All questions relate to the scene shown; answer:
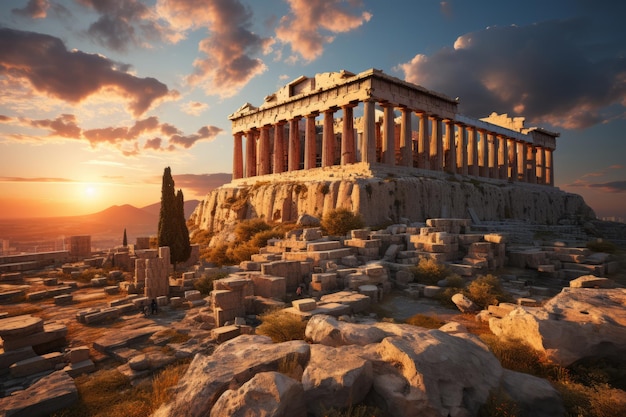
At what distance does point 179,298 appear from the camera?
11953 mm

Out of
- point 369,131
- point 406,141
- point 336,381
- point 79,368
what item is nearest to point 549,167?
point 406,141

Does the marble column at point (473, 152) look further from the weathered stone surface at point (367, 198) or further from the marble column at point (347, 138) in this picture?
the marble column at point (347, 138)

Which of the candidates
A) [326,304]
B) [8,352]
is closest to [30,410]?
[8,352]

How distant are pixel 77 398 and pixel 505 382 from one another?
265 inches

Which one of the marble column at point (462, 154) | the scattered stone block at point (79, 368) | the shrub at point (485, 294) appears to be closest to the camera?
the scattered stone block at point (79, 368)

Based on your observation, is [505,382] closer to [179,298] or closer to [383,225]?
[179,298]

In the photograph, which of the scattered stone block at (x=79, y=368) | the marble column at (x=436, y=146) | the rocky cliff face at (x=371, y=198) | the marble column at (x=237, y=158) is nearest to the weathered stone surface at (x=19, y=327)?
the scattered stone block at (x=79, y=368)

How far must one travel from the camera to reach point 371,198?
21016 millimetres

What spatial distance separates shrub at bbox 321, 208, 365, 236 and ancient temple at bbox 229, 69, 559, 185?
7.20 meters

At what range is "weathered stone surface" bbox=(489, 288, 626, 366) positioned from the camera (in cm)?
569

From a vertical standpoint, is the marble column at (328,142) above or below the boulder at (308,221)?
above

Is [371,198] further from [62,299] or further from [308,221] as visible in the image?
[62,299]

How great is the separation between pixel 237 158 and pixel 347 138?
49.9ft

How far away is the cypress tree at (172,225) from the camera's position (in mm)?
17188
